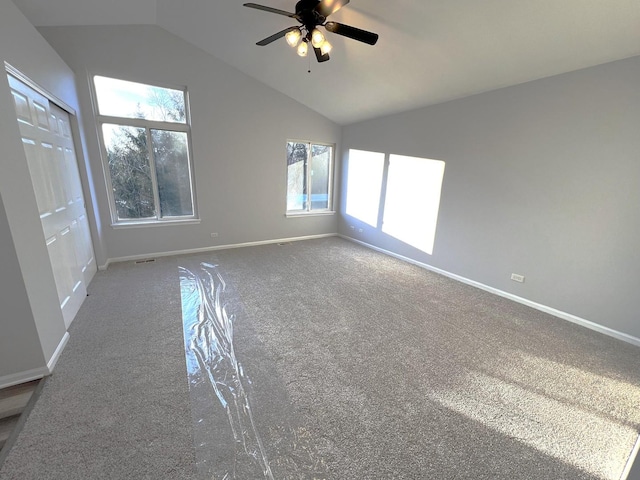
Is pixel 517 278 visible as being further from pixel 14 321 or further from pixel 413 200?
pixel 14 321

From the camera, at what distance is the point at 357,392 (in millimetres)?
1781

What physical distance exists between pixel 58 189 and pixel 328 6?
2.94m

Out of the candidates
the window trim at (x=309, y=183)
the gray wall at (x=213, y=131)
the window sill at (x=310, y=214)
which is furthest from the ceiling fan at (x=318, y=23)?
the window sill at (x=310, y=214)

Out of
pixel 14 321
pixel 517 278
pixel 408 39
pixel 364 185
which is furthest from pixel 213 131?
pixel 517 278

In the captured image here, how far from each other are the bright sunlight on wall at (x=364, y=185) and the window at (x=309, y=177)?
539 mm

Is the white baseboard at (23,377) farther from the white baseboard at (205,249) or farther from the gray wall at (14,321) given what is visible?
the white baseboard at (205,249)

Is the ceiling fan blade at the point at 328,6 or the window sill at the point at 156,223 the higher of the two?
the ceiling fan blade at the point at 328,6

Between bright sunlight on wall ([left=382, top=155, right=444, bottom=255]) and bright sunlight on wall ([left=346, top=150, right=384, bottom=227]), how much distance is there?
0.26 m

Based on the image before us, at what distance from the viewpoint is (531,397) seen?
1.81 m

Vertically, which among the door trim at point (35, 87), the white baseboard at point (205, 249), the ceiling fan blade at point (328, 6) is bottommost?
the white baseboard at point (205, 249)

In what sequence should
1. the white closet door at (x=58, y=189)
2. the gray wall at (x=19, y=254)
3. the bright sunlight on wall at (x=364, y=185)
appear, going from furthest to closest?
the bright sunlight on wall at (x=364, y=185), the white closet door at (x=58, y=189), the gray wall at (x=19, y=254)

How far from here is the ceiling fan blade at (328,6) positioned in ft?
5.92

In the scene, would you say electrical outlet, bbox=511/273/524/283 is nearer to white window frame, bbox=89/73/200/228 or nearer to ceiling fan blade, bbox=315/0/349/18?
ceiling fan blade, bbox=315/0/349/18

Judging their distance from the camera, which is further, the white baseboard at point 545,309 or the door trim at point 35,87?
the white baseboard at point 545,309
